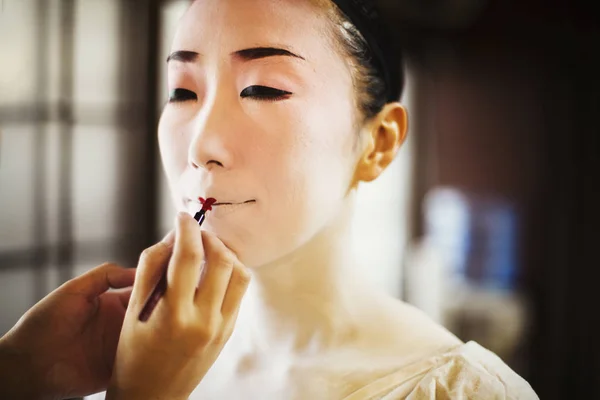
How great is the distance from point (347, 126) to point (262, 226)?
0.61 feet

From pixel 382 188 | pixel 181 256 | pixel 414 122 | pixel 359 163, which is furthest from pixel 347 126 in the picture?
pixel 414 122

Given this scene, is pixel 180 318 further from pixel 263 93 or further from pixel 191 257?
pixel 263 93

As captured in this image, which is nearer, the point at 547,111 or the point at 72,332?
the point at 72,332

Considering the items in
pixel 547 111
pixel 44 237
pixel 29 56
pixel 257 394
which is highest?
pixel 547 111

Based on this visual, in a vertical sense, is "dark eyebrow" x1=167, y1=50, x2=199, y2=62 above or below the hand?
above

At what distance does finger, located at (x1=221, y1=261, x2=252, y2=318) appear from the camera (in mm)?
638

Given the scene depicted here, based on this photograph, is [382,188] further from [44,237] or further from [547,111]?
[44,237]

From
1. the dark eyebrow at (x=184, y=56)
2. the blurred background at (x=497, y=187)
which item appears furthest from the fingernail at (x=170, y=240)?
the blurred background at (x=497, y=187)

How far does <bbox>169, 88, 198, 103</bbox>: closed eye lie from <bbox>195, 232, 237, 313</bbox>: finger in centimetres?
19

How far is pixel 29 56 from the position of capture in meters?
0.72

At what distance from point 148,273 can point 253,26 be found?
0.32 m

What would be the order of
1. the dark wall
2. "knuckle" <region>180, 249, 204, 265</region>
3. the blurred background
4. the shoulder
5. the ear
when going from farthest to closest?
the dark wall
the blurred background
the ear
the shoulder
"knuckle" <region>180, 249, 204, 265</region>

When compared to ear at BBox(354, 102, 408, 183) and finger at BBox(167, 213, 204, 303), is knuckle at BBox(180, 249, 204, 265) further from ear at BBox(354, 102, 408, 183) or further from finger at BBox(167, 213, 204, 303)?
ear at BBox(354, 102, 408, 183)

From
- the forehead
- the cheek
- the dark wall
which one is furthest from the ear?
the dark wall
